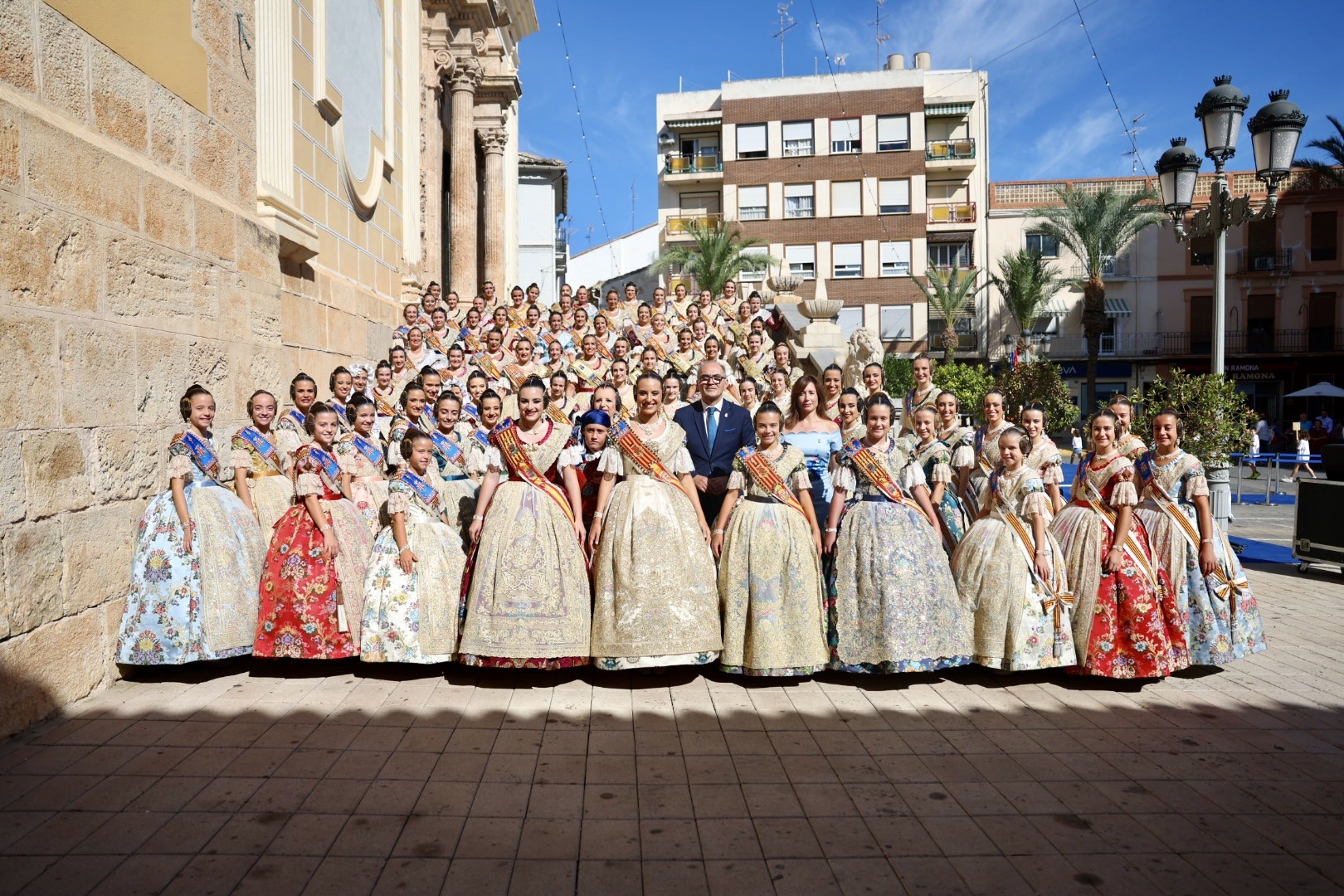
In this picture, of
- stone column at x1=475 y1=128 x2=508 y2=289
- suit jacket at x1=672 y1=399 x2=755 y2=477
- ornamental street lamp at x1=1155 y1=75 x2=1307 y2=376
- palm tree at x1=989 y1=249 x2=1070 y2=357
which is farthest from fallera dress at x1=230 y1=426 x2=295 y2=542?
palm tree at x1=989 y1=249 x2=1070 y2=357

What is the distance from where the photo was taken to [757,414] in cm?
548

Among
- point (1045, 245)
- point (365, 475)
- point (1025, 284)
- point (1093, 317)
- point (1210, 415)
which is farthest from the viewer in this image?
point (1045, 245)

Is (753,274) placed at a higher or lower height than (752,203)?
lower

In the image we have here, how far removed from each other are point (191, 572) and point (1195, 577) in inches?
264

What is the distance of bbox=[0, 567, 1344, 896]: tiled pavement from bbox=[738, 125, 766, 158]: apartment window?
35295 mm

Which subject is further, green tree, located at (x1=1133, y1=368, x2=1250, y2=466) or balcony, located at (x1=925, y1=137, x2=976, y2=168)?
balcony, located at (x1=925, y1=137, x2=976, y2=168)

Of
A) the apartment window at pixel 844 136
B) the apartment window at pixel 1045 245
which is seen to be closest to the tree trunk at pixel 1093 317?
the apartment window at pixel 1045 245

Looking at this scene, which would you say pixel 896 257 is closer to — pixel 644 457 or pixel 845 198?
pixel 845 198

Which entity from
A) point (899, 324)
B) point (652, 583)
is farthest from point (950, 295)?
point (652, 583)

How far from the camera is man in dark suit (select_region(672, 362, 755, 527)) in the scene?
6051 millimetres

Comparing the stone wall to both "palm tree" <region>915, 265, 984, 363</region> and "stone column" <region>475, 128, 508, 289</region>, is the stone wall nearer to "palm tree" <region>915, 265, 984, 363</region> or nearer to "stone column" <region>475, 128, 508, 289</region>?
"stone column" <region>475, 128, 508, 289</region>

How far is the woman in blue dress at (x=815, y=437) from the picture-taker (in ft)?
21.7

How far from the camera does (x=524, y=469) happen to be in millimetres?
5367

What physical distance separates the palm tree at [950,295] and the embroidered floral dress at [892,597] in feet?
98.8
